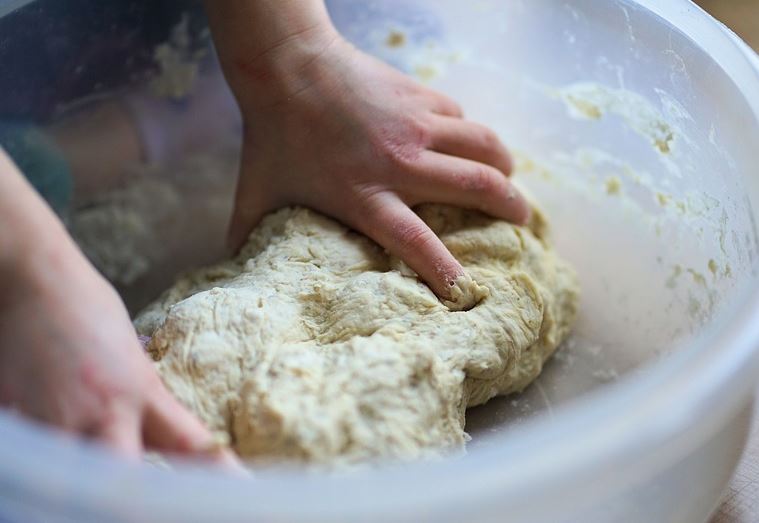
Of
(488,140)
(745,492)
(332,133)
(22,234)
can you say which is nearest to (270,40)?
(332,133)

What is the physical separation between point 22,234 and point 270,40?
426mm

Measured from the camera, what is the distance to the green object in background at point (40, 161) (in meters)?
1.04

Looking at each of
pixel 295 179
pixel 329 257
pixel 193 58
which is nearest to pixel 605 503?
pixel 329 257

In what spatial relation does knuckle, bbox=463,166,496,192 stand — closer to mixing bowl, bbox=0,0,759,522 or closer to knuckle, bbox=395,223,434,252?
knuckle, bbox=395,223,434,252

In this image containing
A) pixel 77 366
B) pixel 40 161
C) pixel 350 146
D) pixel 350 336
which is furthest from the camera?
pixel 40 161

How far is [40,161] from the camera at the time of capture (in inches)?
43.0

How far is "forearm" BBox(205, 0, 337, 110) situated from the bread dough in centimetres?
15

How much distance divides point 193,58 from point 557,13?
0.49 metres

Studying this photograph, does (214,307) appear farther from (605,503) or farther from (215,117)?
(215,117)

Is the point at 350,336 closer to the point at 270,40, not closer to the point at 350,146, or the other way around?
the point at 350,146

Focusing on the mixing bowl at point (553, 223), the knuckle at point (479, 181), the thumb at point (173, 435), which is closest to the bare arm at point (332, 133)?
the knuckle at point (479, 181)

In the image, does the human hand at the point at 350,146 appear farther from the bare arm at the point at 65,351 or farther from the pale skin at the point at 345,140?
A: the bare arm at the point at 65,351

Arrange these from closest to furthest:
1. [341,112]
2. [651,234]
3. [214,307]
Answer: [214,307]
[341,112]
[651,234]

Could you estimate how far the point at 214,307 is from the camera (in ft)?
2.57
